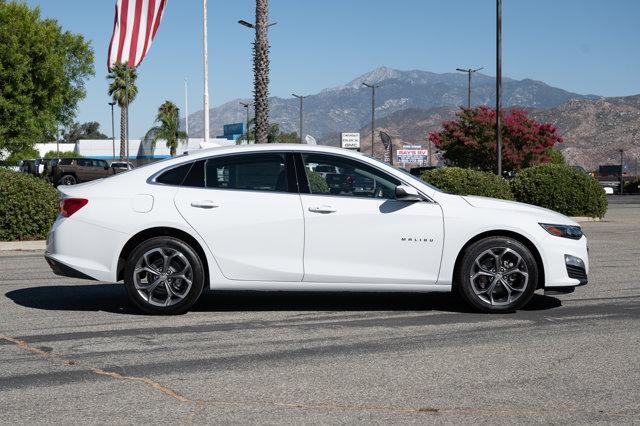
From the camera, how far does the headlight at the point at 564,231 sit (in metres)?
8.77

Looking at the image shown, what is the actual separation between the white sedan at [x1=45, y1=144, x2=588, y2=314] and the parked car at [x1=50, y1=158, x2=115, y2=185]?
4215 cm

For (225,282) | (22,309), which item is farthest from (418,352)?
(22,309)

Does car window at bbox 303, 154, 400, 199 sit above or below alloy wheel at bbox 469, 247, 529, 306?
above

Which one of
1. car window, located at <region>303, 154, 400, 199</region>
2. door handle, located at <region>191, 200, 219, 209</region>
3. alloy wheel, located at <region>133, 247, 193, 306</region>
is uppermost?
car window, located at <region>303, 154, 400, 199</region>

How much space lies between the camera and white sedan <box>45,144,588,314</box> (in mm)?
8570

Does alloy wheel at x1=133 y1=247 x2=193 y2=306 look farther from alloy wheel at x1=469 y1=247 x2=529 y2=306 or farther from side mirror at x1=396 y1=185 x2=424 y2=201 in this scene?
alloy wheel at x1=469 y1=247 x2=529 y2=306

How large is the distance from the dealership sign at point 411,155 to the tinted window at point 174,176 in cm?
10012

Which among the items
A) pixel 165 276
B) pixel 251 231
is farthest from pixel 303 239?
pixel 165 276

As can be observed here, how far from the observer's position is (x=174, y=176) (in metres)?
8.80

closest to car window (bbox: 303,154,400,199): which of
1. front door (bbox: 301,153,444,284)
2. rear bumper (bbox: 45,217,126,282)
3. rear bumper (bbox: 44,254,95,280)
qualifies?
front door (bbox: 301,153,444,284)

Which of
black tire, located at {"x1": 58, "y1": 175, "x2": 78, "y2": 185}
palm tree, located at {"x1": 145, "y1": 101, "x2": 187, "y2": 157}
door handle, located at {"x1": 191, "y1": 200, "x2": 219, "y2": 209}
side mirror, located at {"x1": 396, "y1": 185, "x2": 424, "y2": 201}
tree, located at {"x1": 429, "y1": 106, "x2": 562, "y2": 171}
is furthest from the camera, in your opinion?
palm tree, located at {"x1": 145, "y1": 101, "x2": 187, "y2": 157}

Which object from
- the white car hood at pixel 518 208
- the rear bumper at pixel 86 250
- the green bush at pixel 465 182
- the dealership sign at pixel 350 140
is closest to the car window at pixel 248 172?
the rear bumper at pixel 86 250

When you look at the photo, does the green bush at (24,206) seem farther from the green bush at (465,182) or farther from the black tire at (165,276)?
the green bush at (465,182)

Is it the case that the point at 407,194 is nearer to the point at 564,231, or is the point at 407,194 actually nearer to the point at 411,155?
the point at 564,231
